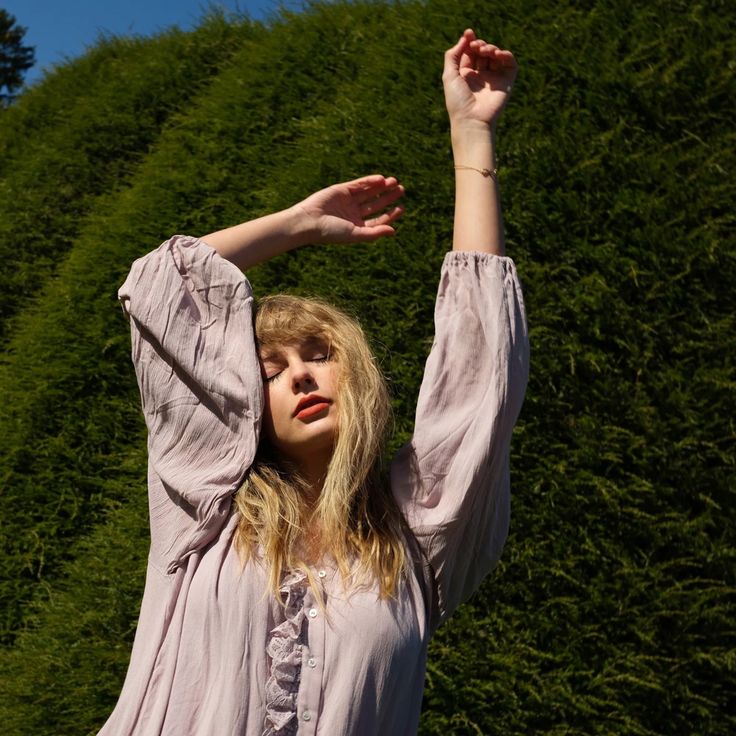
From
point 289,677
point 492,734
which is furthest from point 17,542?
point 289,677

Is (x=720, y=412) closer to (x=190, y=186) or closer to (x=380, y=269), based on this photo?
(x=380, y=269)

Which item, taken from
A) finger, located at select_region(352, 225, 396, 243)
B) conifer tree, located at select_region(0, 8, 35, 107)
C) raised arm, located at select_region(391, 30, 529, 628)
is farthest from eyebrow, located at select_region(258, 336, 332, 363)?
conifer tree, located at select_region(0, 8, 35, 107)

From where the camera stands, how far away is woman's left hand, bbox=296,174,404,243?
2.02 m

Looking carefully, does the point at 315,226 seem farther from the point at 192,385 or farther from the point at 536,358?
the point at 536,358

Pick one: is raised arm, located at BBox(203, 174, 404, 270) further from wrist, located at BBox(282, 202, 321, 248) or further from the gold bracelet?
the gold bracelet

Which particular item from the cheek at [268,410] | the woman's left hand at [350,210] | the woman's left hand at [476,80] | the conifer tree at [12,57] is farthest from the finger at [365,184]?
the conifer tree at [12,57]

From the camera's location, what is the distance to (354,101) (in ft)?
11.9

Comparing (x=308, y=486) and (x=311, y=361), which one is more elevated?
(x=311, y=361)

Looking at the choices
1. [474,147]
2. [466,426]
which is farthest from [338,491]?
[474,147]

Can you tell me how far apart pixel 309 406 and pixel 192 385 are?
0.64 feet

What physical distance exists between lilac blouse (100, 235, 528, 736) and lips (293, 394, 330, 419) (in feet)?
0.25

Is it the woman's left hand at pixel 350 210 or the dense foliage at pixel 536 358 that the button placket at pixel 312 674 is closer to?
the woman's left hand at pixel 350 210

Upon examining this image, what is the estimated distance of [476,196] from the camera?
1.76 metres

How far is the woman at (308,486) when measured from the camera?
153cm
